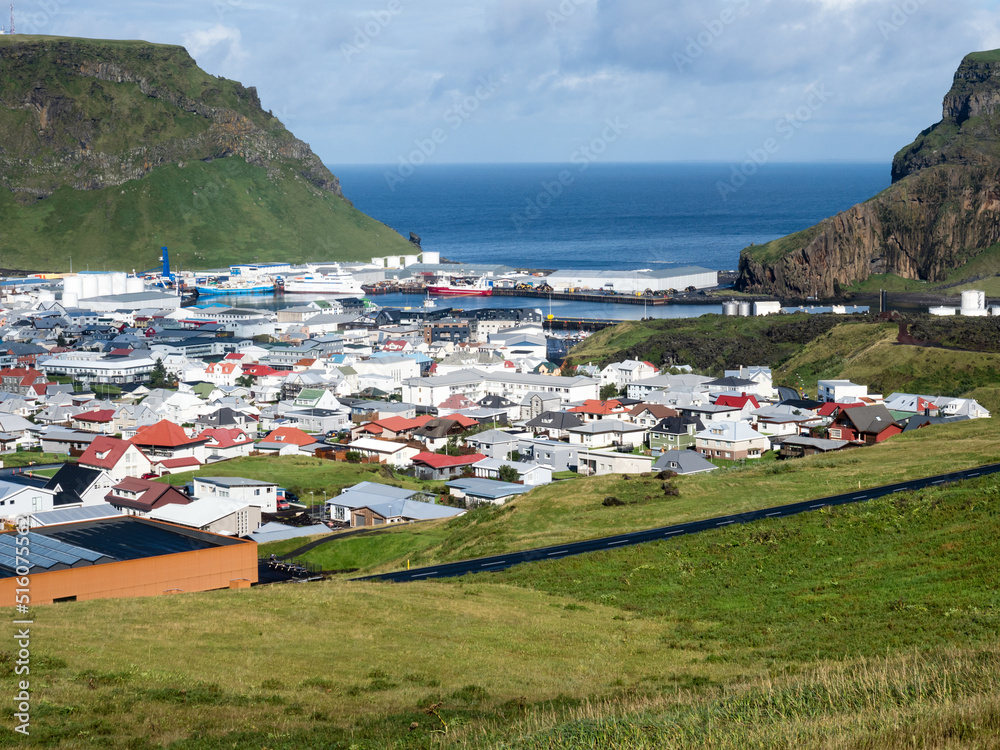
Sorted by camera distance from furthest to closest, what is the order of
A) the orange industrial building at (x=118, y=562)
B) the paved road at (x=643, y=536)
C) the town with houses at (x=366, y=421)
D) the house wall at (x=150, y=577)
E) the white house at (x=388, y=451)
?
the white house at (x=388, y=451) → the town with houses at (x=366, y=421) → the paved road at (x=643, y=536) → the orange industrial building at (x=118, y=562) → the house wall at (x=150, y=577)

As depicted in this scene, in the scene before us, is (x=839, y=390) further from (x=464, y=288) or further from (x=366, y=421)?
(x=464, y=288)

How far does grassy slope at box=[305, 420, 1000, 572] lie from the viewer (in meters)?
28.6

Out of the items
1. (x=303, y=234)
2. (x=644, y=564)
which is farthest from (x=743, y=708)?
(x=303, y=234)

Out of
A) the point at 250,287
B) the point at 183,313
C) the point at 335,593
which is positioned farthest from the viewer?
the point at 250,287

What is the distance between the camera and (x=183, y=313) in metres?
109

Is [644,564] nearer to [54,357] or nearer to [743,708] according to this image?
[743,708]

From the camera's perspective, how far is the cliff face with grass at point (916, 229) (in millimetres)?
129500

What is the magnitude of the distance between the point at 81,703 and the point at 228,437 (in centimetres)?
4032

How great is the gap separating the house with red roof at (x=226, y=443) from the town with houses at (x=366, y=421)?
0.10 metres

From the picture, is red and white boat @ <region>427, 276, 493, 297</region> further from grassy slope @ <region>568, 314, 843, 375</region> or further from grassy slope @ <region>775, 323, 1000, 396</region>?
Answer: grassy slope @ <region>775, 323, 1000, 396</region>

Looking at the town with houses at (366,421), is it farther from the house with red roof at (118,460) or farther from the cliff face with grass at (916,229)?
the cliff face with grass at (916,229)

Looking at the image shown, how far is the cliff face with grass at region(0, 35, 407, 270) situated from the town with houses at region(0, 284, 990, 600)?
8634 centimetres

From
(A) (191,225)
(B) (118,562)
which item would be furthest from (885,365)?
(A) (191,225)

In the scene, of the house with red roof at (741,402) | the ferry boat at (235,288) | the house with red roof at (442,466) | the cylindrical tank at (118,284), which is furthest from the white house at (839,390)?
the ferry boat at (235,288)
